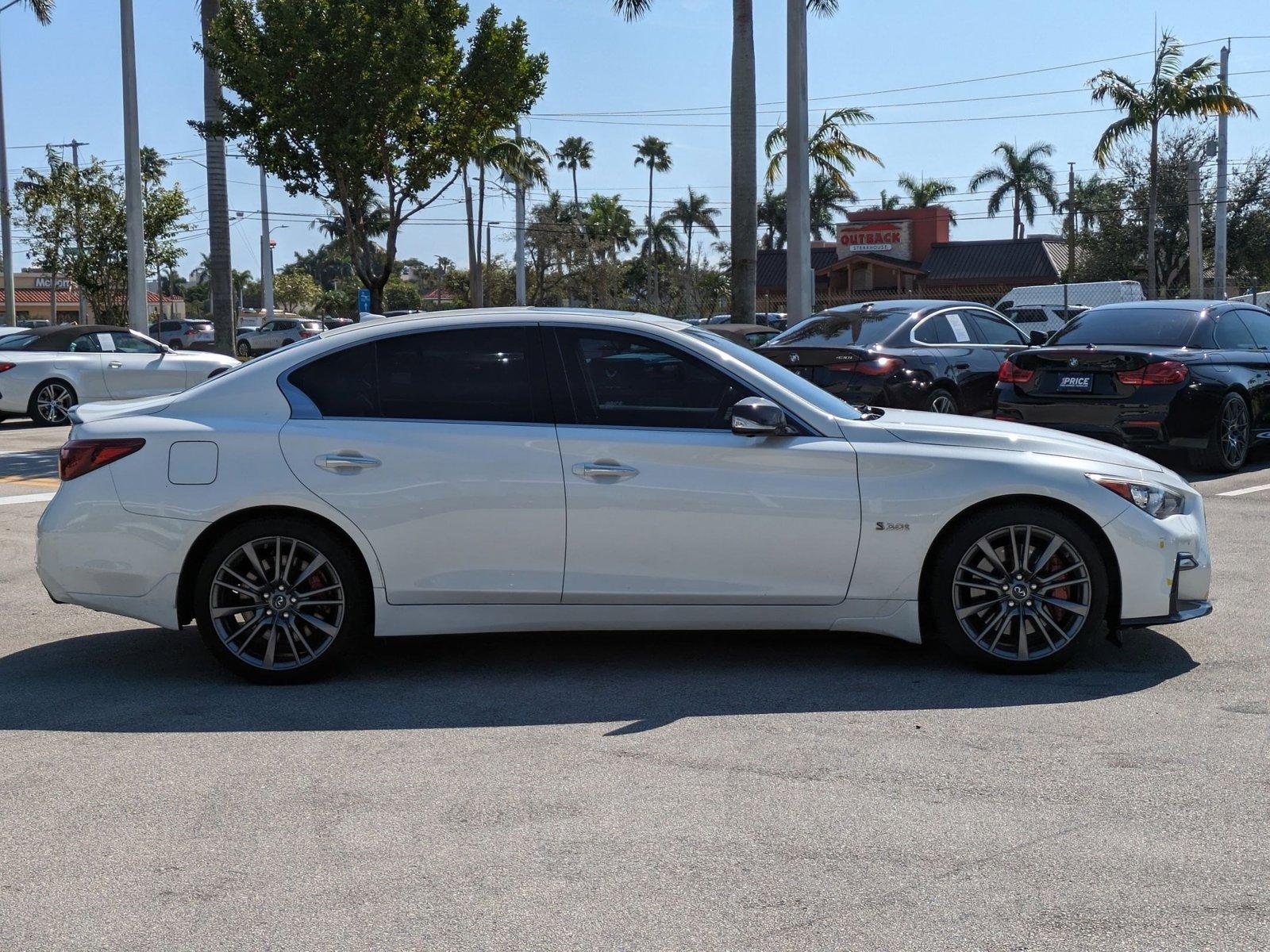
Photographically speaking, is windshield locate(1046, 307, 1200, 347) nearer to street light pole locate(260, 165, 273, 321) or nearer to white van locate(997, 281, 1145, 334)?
white van locate(997, 281, 1145, 334)

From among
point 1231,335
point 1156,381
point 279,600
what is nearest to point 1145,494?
point 279,600

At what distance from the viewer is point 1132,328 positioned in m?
12.2

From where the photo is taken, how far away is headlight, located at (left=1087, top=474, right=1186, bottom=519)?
219 inches

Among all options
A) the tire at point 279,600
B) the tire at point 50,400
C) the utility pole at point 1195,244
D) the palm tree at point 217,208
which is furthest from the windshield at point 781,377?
the utility pole at point 1195,244

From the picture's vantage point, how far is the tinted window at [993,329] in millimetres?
14219

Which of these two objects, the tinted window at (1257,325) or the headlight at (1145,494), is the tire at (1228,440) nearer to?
the tinted window at (1257,325)

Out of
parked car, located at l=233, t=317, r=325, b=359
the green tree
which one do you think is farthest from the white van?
parked car, located at l=233, t=317, r=325, b=359

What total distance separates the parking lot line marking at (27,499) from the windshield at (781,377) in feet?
23.2

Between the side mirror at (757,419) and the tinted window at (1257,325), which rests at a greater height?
the tinted window at (1257,325)

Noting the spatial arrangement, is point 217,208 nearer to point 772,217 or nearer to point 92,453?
point 92,453

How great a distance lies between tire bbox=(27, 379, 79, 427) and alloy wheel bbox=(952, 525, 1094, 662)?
52.1 feet

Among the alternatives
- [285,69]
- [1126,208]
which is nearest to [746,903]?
[285,69]

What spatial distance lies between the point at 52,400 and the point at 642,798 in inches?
653

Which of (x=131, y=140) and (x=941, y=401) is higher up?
(x=131, y=140)
